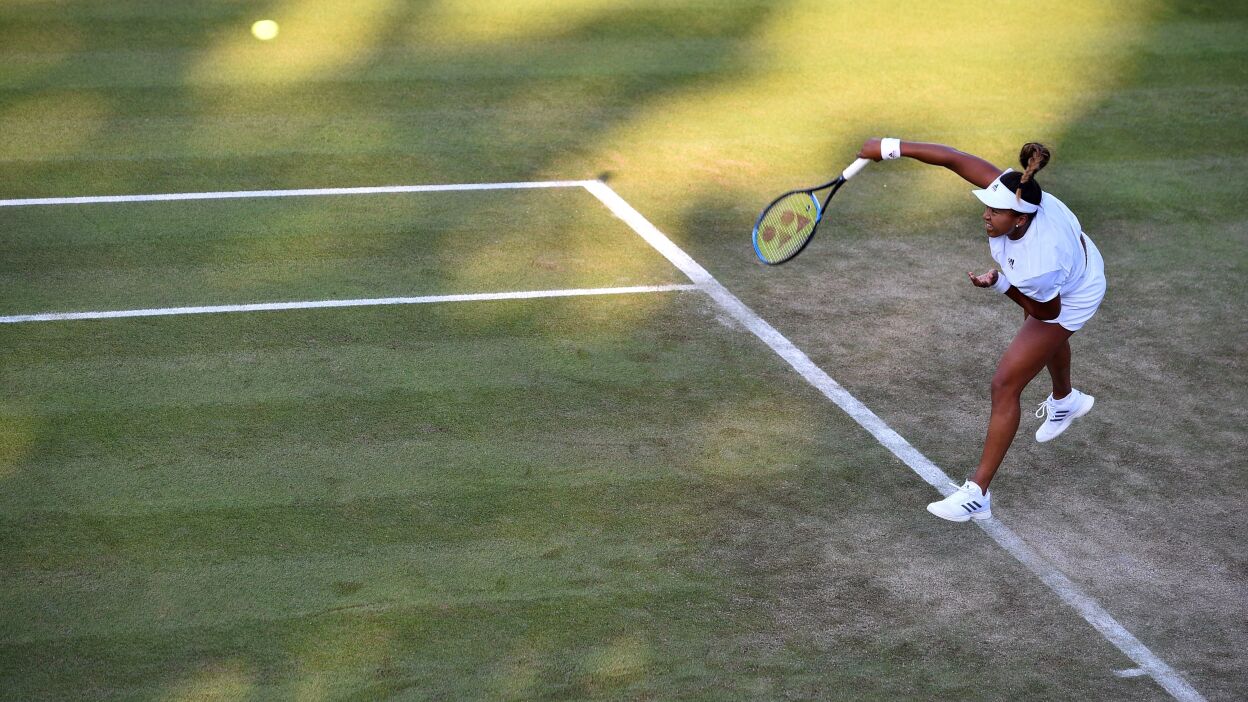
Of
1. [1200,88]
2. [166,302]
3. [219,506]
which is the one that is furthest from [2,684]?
[1200,88]

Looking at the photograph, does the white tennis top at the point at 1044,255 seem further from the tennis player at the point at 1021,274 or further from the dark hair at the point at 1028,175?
the dark hair at the point at 1028,175

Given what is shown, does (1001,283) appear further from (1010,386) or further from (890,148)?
(890,148)

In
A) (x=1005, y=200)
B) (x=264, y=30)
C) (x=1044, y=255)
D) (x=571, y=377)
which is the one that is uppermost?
(x=264, y=30)

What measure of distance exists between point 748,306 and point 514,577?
3.65m

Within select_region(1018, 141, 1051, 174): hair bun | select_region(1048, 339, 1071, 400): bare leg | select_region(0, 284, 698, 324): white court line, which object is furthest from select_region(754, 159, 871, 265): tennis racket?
select_region(1018, 141, 1051, 174): hair bun

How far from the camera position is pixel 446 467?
23.7ft

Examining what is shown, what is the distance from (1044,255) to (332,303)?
488cm

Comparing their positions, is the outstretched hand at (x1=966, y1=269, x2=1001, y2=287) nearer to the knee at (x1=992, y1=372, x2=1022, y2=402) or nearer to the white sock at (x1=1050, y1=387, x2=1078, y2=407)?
the knee at (x1=992, y1=372, x2=1022, y2=402)

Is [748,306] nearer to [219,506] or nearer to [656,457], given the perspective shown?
[656,457]

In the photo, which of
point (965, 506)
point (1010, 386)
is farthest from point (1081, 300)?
point (965, 506)

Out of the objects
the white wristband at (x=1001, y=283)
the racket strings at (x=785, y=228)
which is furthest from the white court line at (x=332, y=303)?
the white wristband at (x=1001, y=283)

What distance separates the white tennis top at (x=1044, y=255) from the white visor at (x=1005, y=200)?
151mm

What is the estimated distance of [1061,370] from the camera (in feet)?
24.3

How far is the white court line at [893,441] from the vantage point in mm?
5836
